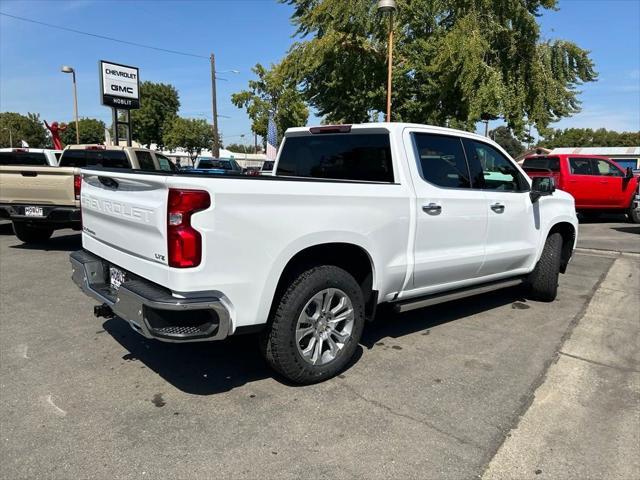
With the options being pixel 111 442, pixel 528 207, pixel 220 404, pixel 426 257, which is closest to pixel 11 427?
→ pixel 111 442

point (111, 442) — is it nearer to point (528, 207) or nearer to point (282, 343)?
point (282, 343)

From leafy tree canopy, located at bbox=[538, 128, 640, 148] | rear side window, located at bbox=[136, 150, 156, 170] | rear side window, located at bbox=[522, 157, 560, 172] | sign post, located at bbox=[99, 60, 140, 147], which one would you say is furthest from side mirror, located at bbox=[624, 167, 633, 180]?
leafy tree canopy, located at bbox=[538, 128, 640, 148]

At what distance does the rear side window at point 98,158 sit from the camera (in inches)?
391

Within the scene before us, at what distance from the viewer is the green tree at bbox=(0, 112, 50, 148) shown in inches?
3150

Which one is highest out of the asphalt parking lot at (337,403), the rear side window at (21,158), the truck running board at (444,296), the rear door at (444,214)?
the rear side window at (21,158)

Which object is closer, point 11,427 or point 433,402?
point 11,427

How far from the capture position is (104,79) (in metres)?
20.5

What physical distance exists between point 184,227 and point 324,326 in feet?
4.25

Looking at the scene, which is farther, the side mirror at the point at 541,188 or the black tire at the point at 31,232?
the black tire at the point at 31,232

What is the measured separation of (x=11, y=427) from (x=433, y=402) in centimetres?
262

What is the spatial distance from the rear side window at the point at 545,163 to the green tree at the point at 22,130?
84.1m

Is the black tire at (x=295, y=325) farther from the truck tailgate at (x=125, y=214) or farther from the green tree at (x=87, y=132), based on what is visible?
the green tree at (x=87, y=132)

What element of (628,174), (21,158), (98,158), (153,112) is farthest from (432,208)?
(153,112)

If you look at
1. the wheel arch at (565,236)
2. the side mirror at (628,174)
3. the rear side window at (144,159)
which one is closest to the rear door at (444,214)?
the wheel arch at (565,236)
